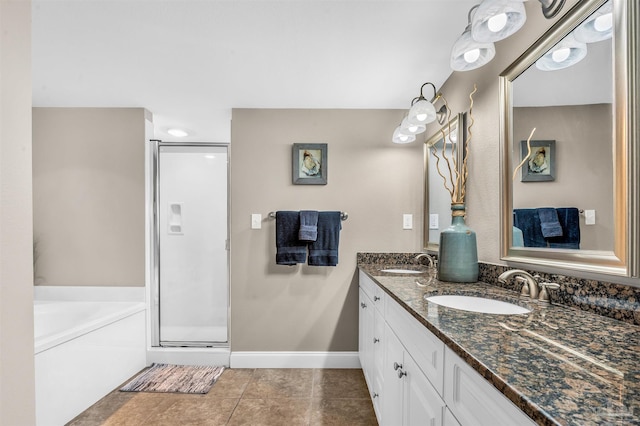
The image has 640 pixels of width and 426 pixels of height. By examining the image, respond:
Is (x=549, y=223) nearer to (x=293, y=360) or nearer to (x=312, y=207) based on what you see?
(x=312, y=207)

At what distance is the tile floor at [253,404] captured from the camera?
74.4 inches

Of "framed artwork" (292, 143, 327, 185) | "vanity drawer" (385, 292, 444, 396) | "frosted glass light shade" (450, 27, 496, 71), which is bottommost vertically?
"vanity drawer" (385, 292, 444, 396)

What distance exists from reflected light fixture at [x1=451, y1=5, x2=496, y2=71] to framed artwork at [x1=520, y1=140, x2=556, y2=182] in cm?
39

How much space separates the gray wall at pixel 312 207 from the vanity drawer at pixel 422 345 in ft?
4.31

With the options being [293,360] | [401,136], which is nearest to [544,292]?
[401,136]

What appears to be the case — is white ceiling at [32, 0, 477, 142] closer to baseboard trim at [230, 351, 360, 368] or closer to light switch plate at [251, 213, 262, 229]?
light switch plate at [251, 213, 262, 229]

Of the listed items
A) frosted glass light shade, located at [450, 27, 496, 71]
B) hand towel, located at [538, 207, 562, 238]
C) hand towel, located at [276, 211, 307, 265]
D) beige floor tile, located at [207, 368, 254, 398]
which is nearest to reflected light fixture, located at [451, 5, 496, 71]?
frosted glass light shade, located at [450, 27, 496, 71]

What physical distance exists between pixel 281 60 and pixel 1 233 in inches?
63.7

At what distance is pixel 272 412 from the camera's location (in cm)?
196

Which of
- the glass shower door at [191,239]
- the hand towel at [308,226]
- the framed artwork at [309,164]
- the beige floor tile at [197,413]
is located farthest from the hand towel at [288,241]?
the beige floor tile at [197,413]

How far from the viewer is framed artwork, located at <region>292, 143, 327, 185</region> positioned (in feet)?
8.66

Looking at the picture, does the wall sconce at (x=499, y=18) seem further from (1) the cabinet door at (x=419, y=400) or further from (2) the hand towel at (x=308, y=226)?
(2) the hand towel at (x=308, y=226)

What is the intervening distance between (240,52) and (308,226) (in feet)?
4.26

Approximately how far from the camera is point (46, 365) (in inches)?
70.0
